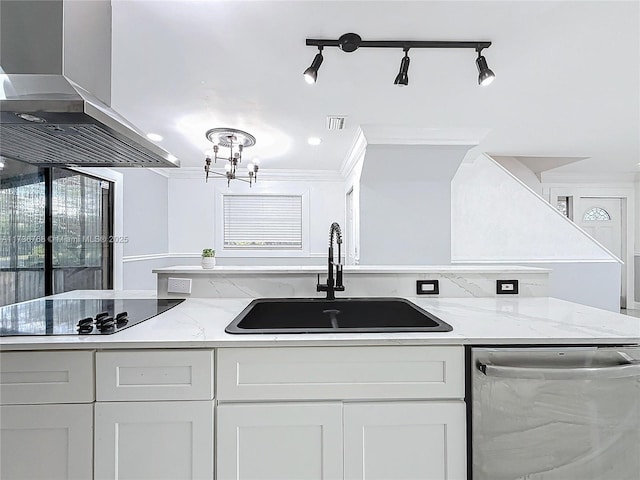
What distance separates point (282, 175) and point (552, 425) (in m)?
4.82

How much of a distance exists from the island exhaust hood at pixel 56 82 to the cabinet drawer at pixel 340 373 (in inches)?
35.5

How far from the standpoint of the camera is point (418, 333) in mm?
1128

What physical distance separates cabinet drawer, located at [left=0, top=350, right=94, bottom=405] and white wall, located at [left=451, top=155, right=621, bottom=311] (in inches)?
162

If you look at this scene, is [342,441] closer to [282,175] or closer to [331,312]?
[331,312]

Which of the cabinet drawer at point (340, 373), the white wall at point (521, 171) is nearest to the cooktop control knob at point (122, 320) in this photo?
the cabinet drawer at point (340, 373)

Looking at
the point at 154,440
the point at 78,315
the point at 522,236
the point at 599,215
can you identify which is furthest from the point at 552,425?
the point at 599,215

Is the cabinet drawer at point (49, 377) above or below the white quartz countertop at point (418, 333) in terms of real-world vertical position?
below

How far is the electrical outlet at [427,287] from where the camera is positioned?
5.88 feet

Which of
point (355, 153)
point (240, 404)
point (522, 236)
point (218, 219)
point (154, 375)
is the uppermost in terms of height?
point (355, 153)

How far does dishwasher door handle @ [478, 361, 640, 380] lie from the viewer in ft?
3.48

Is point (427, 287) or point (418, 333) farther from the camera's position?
point (427, 287)

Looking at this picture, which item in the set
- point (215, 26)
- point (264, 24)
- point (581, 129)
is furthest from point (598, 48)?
point (215, 26)

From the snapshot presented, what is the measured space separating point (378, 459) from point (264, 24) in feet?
6.54

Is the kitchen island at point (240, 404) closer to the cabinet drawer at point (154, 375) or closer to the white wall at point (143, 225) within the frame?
the cabinet drawer at point (154, 375)
